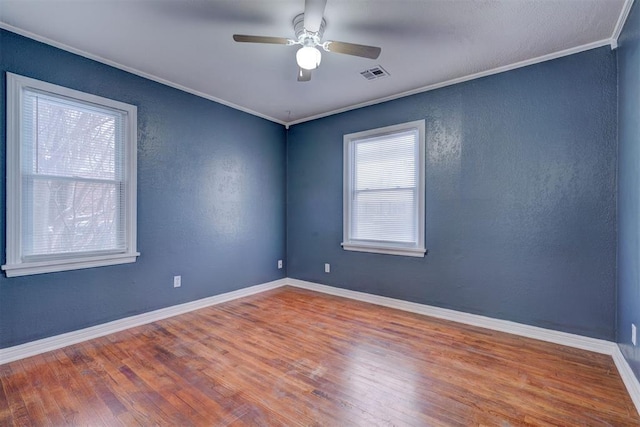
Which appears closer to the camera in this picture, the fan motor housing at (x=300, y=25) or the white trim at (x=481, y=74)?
the fan motor housing at (x=300, y=25)

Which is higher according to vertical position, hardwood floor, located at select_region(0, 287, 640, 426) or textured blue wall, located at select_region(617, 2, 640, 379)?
textured blue wall, located at select_region(617, 2, 640, 379)

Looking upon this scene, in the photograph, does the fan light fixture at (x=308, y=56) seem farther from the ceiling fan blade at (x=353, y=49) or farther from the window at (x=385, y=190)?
the window at (x=385, y=190)

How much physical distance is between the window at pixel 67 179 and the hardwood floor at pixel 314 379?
0.85 metres

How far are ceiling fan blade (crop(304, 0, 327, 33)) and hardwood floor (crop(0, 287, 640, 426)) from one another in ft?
7.90

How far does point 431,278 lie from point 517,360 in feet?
3.89

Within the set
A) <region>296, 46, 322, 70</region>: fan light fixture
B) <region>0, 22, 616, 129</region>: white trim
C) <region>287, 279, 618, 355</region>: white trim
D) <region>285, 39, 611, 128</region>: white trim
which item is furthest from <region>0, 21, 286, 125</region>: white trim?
<region>287, 279, 618, 355</region>: white trim

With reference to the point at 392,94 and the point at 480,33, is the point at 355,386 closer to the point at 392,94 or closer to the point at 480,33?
the point at 480,33

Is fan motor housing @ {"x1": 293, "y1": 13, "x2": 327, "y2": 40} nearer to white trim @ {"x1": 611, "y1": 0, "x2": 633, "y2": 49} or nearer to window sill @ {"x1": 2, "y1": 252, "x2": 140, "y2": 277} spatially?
white trim @ {"x1": 611, "y1": 0, "x2": 633, "y2": 49}

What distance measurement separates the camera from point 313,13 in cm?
183

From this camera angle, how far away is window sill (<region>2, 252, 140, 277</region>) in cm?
238

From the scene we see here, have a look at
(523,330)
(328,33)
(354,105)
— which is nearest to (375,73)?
(328,33)

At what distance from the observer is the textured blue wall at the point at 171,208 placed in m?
2.51

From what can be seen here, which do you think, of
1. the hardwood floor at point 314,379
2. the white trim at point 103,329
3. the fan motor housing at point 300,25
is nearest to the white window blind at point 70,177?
the white trim at point 103,329

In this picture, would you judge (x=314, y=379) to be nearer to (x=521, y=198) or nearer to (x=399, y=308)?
(x=399, y=308)
